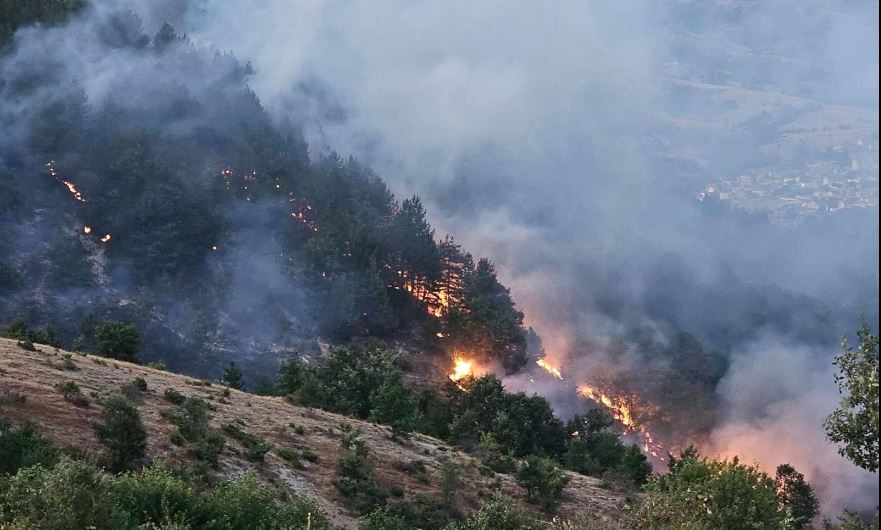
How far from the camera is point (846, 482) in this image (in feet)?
365

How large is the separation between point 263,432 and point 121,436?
12.7 m

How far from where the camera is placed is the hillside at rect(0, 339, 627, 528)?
1412 inches

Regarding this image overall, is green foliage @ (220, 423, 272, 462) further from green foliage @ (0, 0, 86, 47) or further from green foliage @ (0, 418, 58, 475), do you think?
green foliage @ (0, 0, 86, 47)

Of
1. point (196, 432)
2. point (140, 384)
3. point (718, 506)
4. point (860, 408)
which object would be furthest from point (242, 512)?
point (140, 384)

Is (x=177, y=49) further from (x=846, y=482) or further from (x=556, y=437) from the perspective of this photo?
(x=846, y=482)

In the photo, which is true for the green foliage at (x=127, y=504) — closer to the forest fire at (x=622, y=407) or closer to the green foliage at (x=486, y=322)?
the green foliage at (x=486, y=322)

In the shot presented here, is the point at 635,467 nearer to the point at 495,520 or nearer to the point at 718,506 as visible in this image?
the point at 495,520

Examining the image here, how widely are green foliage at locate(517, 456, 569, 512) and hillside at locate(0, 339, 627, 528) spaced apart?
0.70 metres

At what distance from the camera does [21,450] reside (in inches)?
1129

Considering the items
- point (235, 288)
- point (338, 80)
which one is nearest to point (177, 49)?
point (235, 288)

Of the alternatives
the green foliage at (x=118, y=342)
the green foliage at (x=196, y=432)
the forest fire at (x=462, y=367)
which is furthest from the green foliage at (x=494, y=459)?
the forest fire at (x=462, y=367)

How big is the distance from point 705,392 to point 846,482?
72.8ft

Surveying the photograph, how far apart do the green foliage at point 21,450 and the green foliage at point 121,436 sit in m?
2.63

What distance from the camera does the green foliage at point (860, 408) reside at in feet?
61.8
